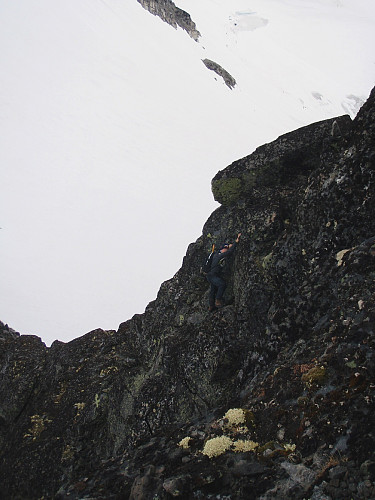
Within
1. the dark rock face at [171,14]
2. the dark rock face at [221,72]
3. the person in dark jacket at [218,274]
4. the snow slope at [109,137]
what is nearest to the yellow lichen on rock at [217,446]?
the person in dark jacket at [218,274]

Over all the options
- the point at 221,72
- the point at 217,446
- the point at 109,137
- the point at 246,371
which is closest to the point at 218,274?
the point at 246,371

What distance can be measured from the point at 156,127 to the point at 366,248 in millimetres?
36660

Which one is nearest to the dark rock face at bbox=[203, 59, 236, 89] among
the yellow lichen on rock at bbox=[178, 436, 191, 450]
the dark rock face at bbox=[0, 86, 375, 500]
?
the dark rock face at bbox=[0, 86, 375, 500]

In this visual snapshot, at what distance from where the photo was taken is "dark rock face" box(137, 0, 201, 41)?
200 ft

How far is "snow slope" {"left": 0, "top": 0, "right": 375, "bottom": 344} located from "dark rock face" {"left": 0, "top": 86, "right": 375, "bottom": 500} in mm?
8789

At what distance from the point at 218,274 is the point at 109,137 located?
29.8 m

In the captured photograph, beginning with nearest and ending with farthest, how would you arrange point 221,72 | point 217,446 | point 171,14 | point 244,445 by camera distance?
point 244,445 < point 217,446 < point 221,72 < point 171,14

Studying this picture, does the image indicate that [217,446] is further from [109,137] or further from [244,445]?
[109,137]

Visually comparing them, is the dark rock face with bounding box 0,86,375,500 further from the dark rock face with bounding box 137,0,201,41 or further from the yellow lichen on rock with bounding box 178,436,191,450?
the dark rock face with bounding box 137,0,201,41

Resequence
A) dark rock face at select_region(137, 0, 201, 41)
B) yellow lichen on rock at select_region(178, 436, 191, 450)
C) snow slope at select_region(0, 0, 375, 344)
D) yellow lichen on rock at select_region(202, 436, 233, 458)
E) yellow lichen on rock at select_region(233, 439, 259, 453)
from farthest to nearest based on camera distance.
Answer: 1. dark rock face at select_region(137, 0, 201, 41)
2. snow slope at select_region(0, 0, 375, 344)
3. yellow lichen on rock at select_region(178, 436, 191, 450)
4. yellow lichen on rock at select_region(202, 436, 233, 458)
5. yellow lichen on rock at select_region(233, 439, 259, 453)

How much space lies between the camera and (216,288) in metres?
9.95

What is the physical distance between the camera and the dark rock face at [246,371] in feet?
14.2

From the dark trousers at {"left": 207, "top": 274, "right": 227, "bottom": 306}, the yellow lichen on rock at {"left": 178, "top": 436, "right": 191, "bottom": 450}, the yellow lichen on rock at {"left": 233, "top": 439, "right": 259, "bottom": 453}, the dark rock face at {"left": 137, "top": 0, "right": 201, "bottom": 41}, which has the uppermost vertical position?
the dark rock face at {"left": 137, "top": 0, "right": 201, "bottom": 41}

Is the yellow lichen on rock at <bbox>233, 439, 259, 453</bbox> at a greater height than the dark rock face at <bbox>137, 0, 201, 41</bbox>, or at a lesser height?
lesser
